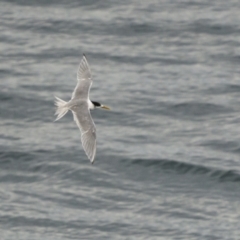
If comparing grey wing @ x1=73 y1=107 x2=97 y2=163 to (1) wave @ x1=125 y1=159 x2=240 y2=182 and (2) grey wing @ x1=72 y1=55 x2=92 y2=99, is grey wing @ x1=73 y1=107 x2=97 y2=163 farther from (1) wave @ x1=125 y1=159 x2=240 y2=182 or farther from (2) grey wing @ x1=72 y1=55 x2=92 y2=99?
(1) wave @ x1=125 y1=159 x2=240 y2=182

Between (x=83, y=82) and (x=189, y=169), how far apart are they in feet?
12.6

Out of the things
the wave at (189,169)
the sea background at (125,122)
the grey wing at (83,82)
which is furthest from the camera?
the wave at (189,169)

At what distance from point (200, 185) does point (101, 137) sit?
2397 mm

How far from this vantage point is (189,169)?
21.4 metres

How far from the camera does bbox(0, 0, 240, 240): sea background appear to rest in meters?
20.2

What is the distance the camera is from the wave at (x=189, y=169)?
21.1 meters

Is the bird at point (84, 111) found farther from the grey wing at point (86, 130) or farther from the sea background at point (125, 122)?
the sea background at point (125, 122)

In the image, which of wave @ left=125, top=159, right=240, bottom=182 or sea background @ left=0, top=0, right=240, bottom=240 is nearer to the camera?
sea background @ left=0, top=0, right=240, bottom=240

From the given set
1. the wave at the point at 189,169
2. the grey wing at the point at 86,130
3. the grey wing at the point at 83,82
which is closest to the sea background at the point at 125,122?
the wave at the point at 189,169

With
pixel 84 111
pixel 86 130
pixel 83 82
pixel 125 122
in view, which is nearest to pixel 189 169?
pixel 125 122

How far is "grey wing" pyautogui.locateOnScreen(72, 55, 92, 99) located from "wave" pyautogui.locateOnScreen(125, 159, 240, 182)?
133 inches

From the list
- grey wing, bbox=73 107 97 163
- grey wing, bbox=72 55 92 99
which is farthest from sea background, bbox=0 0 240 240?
grey wing, bbox=73 107 97 163

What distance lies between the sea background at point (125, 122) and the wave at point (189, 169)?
20 millimetres

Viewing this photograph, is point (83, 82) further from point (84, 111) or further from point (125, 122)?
point (125, 122)
